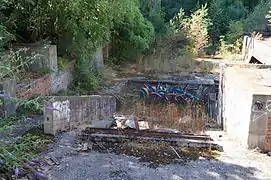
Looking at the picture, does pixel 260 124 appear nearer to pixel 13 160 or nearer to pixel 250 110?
pixel 250 110

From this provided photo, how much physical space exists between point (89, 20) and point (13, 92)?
12.3ft

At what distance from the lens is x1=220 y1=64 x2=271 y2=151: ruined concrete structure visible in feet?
16.9

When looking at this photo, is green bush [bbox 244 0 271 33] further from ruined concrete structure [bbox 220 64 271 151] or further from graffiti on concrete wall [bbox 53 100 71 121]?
graffiti on concrete wall [bbox 53 100 71 121]

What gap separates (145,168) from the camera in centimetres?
452

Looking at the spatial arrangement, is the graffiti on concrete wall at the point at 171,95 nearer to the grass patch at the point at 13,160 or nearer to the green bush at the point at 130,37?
the green bush at the point at 130,37

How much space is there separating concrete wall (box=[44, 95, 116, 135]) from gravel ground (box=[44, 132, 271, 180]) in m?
0.58

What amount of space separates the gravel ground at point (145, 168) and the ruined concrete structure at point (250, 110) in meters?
0.31

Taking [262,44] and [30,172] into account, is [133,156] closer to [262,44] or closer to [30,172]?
[30,172]

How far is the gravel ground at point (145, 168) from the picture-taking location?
14.0 ft

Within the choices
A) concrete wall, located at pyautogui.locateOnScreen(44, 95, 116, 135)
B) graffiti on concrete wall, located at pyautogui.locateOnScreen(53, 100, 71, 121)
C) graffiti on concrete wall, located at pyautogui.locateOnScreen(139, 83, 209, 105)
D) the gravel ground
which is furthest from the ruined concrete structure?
graffiti on concrete wall, located at pyautogui.locateOnScreen(139, 83, 209, 105)

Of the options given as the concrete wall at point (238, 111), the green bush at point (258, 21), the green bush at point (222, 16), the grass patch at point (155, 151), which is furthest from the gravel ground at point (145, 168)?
the green bush at point (258, 21)

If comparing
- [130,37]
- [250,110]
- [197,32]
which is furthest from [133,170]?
[197,32]

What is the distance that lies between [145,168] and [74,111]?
2832 mm

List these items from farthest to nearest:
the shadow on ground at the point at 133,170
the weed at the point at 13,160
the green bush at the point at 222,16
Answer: the green bush at the point at 222,16 < the shadow on ground at the point at 133,170 < the weed at the point at 13,160
